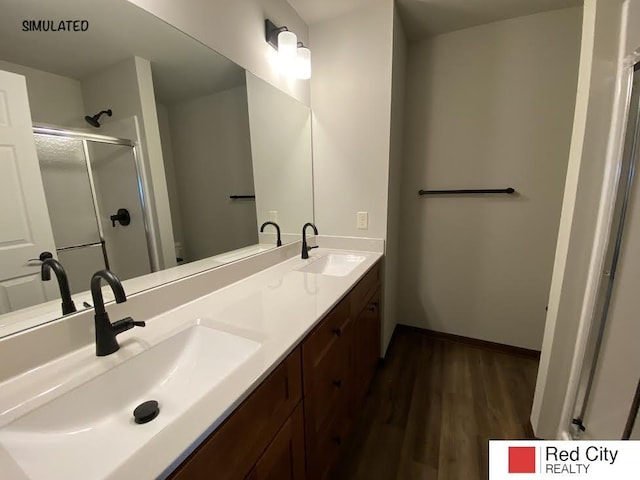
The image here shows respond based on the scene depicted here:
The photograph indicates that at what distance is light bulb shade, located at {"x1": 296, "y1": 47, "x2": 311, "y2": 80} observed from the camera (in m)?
1.65

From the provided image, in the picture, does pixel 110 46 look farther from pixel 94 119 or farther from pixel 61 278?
pixel 61 278

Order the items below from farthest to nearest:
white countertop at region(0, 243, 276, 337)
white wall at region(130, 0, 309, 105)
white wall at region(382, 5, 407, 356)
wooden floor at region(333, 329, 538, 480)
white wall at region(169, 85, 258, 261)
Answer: white wall at region(382, 5, 407, 356), wooden floor at region(333, 329, 538, 480), white wall at region(169, 85, 258, 261), white wall at region(130, 0, 309, 105), white countertop at region(0, 243, 276, 337)

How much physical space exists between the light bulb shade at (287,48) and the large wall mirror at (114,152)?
0.96 feet

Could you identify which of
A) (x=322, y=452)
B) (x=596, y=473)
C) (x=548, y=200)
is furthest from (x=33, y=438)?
(x=548, y=200)

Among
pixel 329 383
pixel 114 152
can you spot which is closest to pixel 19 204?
pixel 114 152

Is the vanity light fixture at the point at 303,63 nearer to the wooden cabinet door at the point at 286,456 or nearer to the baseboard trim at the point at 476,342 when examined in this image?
the wooden cabinet door at the point at 286,456

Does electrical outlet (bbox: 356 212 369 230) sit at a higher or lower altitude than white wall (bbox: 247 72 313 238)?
lower

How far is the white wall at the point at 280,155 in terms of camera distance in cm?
Result: 152

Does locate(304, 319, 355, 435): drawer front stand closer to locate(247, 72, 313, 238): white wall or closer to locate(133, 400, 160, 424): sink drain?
locate(133, 400, 160, 424): sink drain

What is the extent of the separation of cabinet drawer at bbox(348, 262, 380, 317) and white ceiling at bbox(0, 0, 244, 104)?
1.17 m

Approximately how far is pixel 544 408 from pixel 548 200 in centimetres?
133

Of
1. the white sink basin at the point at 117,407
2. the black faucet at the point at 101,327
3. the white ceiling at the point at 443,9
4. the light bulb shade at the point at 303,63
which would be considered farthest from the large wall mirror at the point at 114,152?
the white ceiling at the point at 443,9

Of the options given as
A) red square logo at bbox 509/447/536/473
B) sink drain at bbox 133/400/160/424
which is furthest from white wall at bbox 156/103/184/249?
Result: red square logo at bbox 509/447/536/473

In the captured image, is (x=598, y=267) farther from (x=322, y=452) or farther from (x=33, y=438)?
(x=33, y=438)
